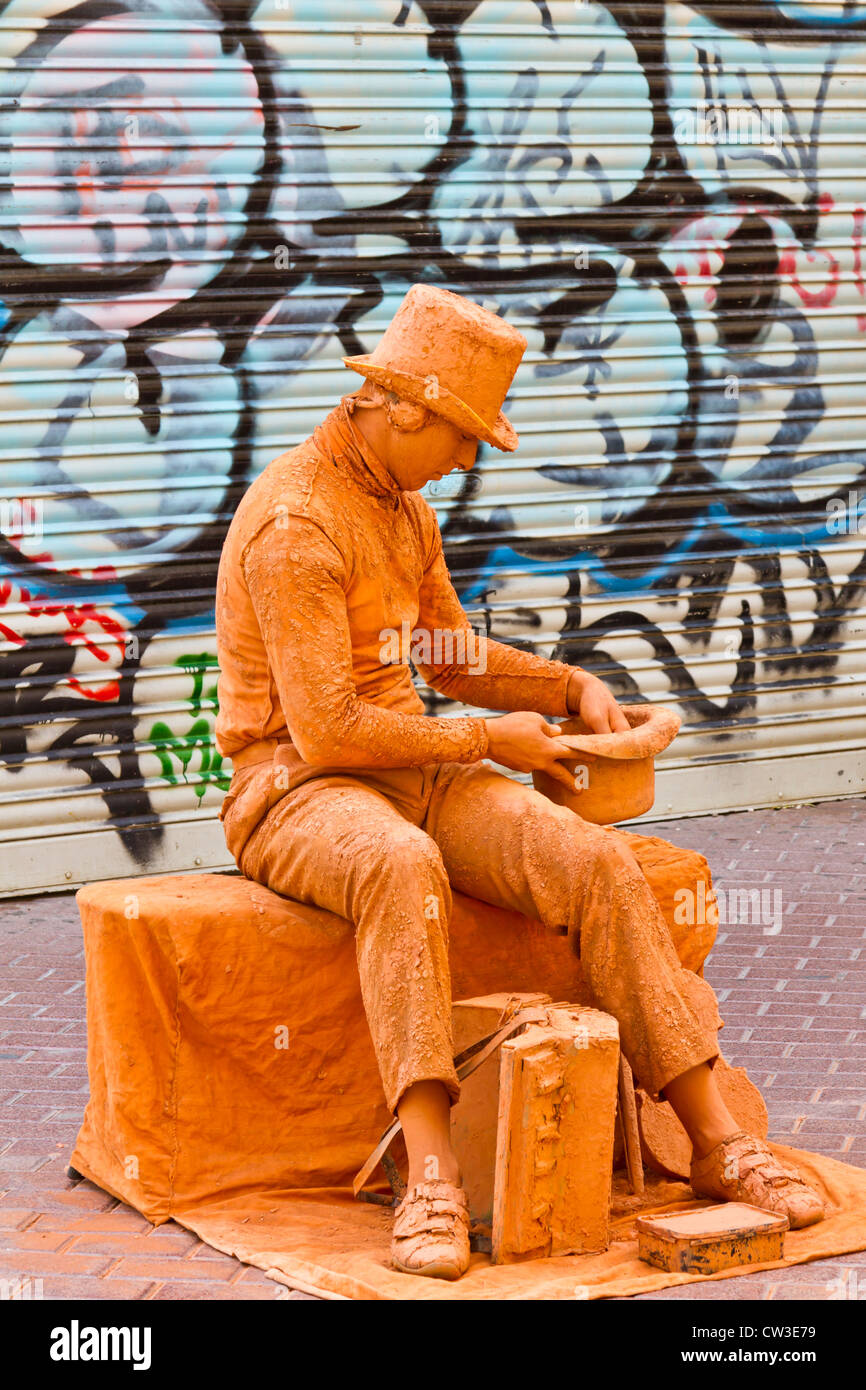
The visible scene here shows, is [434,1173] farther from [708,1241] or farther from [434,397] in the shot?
[434,397]

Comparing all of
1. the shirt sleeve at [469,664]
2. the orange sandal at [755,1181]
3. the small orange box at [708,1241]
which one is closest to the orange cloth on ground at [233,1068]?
the orange sandal at [755,1181]

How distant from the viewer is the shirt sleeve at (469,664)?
4.94 metres

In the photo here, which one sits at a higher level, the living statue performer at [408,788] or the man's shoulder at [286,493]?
the man's shoulder at [286,493]

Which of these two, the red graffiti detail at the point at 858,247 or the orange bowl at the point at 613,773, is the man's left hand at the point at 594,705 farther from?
the red graffiti detail at the point at 858,247

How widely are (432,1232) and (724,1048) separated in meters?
1.88

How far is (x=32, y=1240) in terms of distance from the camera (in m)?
4.13

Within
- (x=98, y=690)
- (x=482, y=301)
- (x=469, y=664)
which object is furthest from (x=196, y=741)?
(x=469, y=664)

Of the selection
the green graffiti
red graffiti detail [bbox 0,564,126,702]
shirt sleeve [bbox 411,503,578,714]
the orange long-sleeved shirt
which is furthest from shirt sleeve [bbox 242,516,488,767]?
the green graffiti

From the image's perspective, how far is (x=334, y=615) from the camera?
429cm

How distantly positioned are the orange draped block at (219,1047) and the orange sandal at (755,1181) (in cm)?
53

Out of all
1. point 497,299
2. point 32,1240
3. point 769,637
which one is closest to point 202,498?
point 497,299

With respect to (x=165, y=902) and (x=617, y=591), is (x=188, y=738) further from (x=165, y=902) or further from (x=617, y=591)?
(x=165, y=902)

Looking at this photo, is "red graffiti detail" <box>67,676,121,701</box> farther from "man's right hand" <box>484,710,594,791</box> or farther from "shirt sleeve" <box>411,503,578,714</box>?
"man's right hand" <box>484,710,594,791</box>
